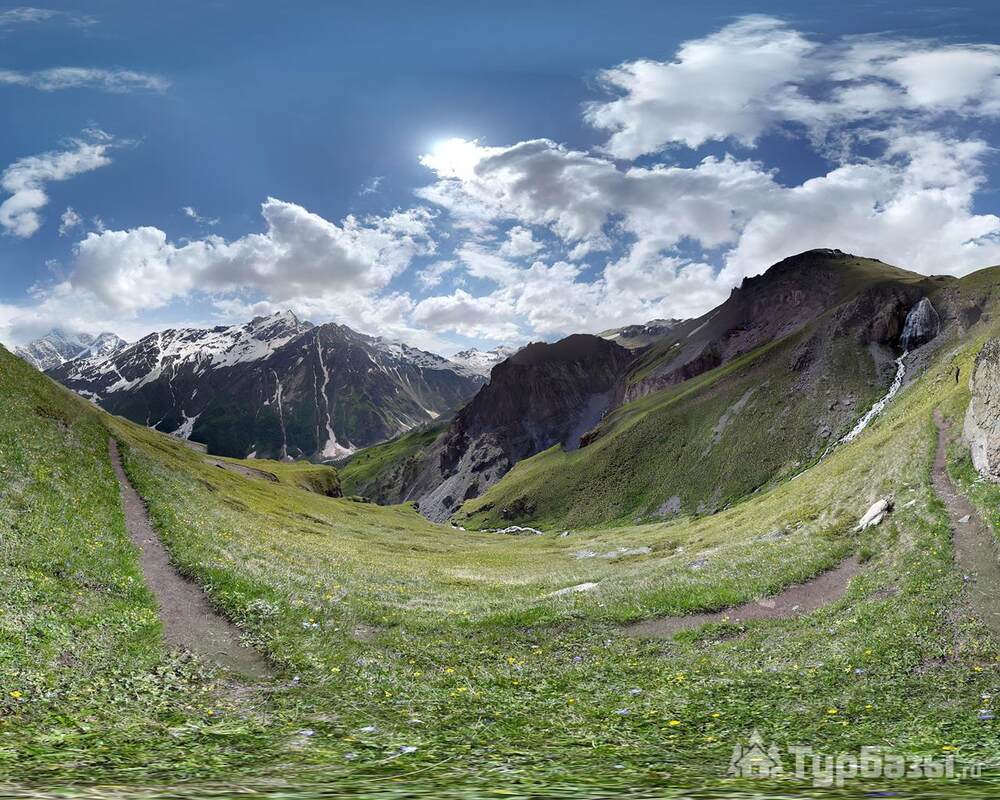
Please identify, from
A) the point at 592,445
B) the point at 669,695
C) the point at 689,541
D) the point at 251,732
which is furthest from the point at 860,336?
the point at 251,732

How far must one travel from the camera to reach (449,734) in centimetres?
1166

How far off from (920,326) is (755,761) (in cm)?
15297

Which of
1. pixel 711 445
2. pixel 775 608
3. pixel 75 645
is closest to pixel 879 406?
pixel 711 445

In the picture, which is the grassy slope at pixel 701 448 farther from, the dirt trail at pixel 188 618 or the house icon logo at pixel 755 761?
the house icon logo at pixel 755 761

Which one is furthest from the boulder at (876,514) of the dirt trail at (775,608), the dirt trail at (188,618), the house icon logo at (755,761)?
the dirt trail at (188,618)

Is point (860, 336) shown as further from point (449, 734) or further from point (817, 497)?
point (449, 734)

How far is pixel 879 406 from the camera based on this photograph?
106000 millimetres

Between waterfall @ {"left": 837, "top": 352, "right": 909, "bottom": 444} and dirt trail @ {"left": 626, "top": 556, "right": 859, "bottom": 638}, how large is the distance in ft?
255

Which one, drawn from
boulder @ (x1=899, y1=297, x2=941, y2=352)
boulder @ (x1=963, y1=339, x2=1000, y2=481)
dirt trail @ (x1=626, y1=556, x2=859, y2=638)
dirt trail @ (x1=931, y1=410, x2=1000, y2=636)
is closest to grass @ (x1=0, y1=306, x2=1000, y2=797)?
dirt trail @ (x1=931, y1=410, x2=1000, y2=636)

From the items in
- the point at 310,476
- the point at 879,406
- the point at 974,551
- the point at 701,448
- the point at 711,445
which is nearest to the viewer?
the point at 974,551

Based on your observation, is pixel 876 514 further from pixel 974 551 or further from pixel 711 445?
pixel 711 445

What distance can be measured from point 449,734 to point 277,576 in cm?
2007

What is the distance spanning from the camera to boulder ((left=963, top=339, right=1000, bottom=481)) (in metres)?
35.8

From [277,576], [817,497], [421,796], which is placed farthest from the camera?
[817,497]
